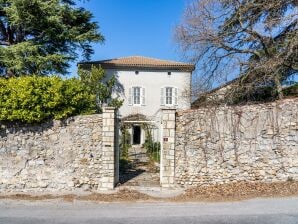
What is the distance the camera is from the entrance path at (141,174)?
10.8 metres

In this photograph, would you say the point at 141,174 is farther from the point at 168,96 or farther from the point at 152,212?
the point at 168,96

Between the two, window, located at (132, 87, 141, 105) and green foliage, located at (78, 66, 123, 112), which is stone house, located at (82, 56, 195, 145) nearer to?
window, located at (132, 87, 141, 105)

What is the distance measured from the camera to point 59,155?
10.4 m

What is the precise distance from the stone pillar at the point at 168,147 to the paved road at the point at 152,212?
1887 millimetres

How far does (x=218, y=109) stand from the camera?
10.5 metres

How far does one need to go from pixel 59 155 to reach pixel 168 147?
11.4ft

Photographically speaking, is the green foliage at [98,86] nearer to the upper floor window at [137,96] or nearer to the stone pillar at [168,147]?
the upper floor window at [137,96]

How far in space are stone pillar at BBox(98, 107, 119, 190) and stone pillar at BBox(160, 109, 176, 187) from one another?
158 cm

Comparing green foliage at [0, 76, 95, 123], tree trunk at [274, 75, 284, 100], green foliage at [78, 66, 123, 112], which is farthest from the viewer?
green foliage at [78, 66, 123, 112]

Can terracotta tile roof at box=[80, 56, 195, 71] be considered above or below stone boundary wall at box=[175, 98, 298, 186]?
above

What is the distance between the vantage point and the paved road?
680 cm

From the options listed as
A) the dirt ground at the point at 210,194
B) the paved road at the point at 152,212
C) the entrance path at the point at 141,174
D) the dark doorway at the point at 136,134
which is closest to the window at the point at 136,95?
the dark doorway at the point at 136,134

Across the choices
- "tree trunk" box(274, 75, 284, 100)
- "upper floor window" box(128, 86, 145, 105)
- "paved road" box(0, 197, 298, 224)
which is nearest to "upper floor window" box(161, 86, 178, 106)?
"upper floor window" box(128, 86, 145, 105)

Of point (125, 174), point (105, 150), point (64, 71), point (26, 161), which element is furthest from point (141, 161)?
point (64, 71)
